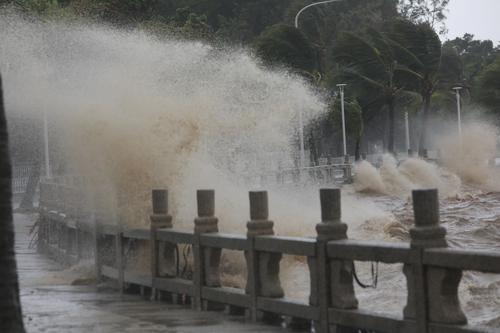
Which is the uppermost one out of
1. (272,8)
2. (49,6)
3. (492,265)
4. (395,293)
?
(272,8)

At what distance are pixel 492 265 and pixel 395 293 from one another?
6.98 metres

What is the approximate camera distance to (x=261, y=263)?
11.6 m

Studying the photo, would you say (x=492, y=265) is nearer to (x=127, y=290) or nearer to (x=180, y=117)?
(x=127, y=290)

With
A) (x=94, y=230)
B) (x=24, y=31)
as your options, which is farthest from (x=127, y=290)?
(x=24, y=31)

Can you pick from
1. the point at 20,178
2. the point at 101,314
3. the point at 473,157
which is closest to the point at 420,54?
the point at 473,157

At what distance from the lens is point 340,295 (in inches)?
404

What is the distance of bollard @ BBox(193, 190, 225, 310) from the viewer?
12.7 m

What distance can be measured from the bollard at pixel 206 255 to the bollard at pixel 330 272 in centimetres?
230

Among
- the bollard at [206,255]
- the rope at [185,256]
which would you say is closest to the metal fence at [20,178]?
the rope at [185,256]

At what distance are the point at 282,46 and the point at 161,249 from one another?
189 feet

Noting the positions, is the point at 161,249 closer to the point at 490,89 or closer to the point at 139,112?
the point at 139,112

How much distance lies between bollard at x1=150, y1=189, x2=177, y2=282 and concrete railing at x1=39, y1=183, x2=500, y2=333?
0.01 meters

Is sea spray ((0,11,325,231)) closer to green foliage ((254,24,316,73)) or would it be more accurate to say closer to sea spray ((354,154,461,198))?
sea spray ((354,154,461,198))

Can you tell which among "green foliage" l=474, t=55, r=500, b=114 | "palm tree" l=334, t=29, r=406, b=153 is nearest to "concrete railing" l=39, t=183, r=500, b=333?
"palm tree" l=334, t=29, r=406, b=153
